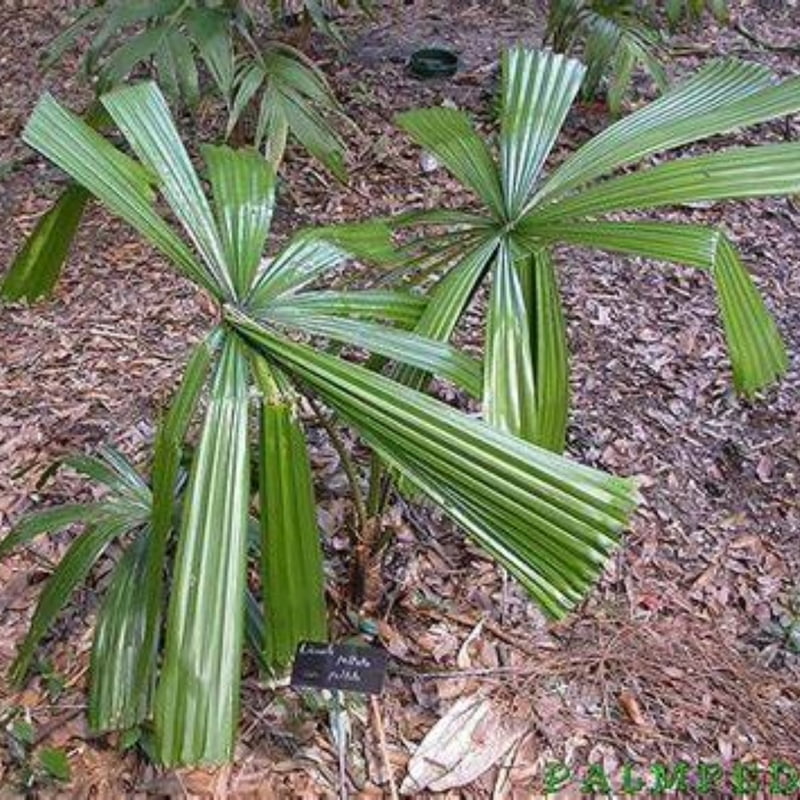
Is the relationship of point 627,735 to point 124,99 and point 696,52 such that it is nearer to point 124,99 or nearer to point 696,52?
point 124,99

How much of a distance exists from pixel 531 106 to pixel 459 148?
4.0 inches

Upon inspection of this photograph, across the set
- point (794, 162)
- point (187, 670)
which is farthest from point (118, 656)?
point (794, 162)

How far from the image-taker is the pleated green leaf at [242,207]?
102cm

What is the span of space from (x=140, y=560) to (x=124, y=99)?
55cm

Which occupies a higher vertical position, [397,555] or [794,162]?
[794,162]

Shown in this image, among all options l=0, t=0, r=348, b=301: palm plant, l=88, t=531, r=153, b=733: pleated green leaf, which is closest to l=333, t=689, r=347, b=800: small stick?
l=88, t=531, r=153, b=733: pleated green leaf

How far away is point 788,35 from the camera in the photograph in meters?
3.29

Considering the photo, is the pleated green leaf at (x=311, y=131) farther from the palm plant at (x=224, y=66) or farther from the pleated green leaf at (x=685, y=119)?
the pleated green leaf at (x=685, y=119)

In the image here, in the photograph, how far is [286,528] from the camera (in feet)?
2.98

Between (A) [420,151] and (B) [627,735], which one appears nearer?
(B) [627,735]

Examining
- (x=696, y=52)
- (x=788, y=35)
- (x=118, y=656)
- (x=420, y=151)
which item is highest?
(x=788, y=35)

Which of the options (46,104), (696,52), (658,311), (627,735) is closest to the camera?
(46,104)

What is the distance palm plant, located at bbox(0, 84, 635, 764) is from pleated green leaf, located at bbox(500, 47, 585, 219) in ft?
0.63

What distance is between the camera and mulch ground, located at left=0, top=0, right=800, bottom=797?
4.59 feet
